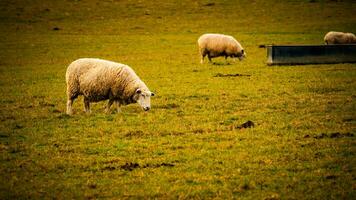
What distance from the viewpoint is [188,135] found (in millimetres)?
11211

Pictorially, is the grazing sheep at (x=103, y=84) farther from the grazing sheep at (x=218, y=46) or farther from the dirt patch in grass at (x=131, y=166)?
the grazing sheep at (x=218, y=46)

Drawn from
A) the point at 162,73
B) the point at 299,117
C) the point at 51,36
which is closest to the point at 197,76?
the point at 162,73

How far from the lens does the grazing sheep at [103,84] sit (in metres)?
14.0

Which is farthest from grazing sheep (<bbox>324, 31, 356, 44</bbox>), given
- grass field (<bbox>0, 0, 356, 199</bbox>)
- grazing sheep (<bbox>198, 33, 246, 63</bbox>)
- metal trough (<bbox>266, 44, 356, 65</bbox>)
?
metal trough (<bbox>266, 44, 356, 65</bbox>)

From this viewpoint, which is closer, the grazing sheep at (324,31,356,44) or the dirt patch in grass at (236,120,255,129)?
the dirt patch in grass at (236,120,255,129)

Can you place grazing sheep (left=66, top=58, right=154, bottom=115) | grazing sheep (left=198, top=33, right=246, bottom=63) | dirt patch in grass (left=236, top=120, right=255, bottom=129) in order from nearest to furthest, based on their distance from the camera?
dirt patch in grass (left=236, top=120, right=255, bottom=129), grazing sheep (left=66, top=58, right=154, bottom=115), grazing sheep (left=198, top=33, right=246, bottom=63)

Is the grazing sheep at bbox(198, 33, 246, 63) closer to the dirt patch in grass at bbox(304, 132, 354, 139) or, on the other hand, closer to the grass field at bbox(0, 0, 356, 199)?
the grass field at bbox(0, 0, 356, 199)

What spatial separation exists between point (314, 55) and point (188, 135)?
14860 mm

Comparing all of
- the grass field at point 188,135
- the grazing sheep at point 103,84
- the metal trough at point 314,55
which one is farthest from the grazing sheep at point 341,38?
the grazing sheep at point 103,84

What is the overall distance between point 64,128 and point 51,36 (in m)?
32.7

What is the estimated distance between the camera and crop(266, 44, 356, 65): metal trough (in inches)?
959

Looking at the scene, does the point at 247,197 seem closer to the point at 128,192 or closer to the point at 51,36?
→ the point at 128,192

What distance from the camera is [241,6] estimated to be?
2297 inches

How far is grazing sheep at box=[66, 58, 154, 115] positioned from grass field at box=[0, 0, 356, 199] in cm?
48
